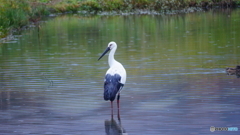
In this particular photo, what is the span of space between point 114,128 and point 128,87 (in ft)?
15.6

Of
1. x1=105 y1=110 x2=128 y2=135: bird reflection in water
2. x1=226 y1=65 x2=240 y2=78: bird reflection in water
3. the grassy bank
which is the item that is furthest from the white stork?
the grassy bank

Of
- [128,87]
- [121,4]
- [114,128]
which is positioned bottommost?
[121,4]

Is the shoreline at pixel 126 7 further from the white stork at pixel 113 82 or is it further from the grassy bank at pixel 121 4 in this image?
the white stork at pixel 113 82

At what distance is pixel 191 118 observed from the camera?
11.8 m

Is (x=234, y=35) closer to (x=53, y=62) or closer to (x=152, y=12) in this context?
(x=53, y=62)

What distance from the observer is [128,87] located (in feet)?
52.3

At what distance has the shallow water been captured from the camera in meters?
11.6

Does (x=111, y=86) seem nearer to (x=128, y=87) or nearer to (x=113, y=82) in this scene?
(x=113, y=82)

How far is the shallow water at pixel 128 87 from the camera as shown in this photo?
1156cm

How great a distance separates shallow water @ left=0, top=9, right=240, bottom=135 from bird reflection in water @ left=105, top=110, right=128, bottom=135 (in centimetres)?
2

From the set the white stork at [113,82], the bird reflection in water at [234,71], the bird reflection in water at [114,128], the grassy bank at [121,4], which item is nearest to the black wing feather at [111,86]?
the white stork at [113,82]

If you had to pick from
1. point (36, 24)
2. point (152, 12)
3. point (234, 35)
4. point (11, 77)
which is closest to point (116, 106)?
point (11, 77)

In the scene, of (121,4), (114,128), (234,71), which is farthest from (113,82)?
(121,4)

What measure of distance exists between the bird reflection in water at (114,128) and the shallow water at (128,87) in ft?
0.07
